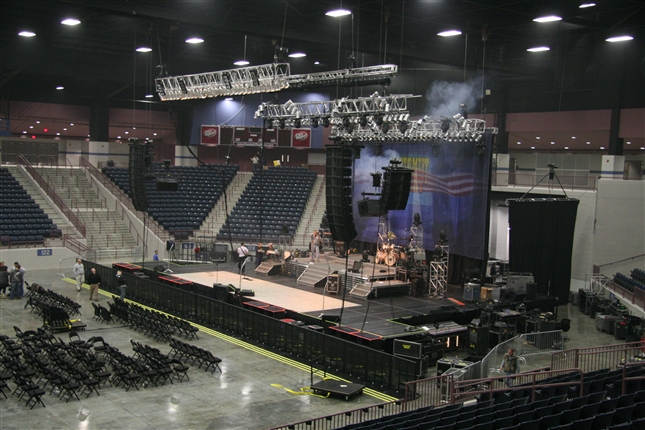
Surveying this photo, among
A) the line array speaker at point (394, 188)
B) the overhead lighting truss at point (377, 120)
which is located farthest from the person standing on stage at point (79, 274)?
the line array speaker at point (394, 188)

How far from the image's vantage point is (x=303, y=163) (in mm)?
47156

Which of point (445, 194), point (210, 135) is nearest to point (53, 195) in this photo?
point (210, 135)

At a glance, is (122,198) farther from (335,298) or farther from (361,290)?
(361,290)

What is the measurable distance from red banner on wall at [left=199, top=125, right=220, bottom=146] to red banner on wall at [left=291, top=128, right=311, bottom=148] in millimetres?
4958

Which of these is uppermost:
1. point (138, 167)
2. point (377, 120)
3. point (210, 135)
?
point (210, 135)

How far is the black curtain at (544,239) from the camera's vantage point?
25.6 m

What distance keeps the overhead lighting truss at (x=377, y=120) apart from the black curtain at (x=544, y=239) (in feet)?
10.8

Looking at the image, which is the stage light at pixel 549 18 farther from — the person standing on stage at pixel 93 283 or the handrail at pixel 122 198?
the handrail at pixel 122 198

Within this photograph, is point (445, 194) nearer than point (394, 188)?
No

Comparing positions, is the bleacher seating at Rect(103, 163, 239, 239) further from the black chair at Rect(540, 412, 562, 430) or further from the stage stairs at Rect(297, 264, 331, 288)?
the black chair at Rect(540, 412, 562, 430)

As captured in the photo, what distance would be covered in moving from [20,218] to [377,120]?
63.9ft

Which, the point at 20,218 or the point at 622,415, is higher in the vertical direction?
the point at 20,218

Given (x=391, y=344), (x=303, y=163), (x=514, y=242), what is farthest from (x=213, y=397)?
(x=303, y=163)

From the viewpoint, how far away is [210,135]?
45.6 metres
